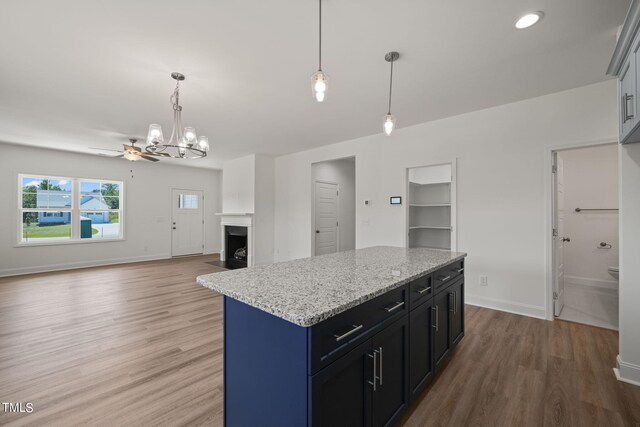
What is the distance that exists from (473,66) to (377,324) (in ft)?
8.59

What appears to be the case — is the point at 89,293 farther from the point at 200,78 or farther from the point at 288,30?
the point at 288,30

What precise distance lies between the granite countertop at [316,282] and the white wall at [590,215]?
4.27 meters

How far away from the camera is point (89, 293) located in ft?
14.2

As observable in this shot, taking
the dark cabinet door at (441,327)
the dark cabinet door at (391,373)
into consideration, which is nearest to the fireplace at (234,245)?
the dark cabinet door at (441,327)

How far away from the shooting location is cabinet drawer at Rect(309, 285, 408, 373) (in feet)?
3.48

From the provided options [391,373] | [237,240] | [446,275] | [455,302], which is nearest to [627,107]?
[446,275]

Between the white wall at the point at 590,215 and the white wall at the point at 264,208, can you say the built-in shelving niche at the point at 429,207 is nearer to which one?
the white wall at the point at 590,215

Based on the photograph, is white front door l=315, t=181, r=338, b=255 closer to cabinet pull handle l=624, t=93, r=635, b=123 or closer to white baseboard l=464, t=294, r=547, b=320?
white baseboard l=464, t=294, r=547, b=320

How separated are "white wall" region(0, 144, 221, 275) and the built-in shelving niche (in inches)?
251

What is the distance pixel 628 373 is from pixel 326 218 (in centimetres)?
503

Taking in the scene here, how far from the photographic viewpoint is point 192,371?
7.34 ft

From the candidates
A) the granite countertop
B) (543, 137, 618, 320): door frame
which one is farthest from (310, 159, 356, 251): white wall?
the granite countertop

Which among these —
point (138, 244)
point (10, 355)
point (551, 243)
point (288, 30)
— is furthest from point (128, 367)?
point (138, 244)

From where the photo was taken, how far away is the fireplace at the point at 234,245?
701cm
